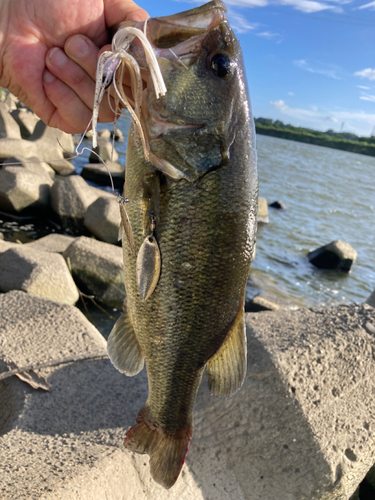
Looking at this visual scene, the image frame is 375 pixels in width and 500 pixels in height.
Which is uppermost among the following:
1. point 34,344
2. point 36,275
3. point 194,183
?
point 194,183

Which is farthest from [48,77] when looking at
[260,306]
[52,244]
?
[260,306]

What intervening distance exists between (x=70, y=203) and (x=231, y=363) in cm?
801

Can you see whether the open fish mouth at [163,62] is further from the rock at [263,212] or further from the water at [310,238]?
the rock at [263,212]

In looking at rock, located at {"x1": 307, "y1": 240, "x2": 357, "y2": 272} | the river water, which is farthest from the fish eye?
rock, located at {"x1": 307, "y1": 240, "x2": 357, "y2": 272}

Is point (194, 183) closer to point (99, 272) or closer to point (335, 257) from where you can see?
point (99, 272)

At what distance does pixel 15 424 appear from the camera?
9.21 feet

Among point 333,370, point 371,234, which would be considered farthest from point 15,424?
point 371,234

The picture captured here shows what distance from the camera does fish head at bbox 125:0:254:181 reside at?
1.57 metres

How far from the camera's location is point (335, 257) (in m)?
11.7

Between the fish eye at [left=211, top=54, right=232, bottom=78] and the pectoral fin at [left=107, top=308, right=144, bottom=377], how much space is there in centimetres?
122

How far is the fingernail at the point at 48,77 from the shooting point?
6.79 ft

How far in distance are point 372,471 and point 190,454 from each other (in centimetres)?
198

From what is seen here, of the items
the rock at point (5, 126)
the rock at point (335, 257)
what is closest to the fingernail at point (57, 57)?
the rock at point (335, 257)

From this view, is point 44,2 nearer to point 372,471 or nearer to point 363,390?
point 363,390
